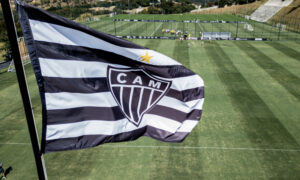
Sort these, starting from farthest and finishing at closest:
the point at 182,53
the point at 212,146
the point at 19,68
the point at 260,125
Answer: the point at 182,53 → the point at 260,125 → the point at 212,146 → the point at 19,68

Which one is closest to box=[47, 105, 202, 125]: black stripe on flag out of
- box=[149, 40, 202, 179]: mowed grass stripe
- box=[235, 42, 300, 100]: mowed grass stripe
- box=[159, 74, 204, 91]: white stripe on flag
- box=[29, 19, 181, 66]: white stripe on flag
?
box=[159, 74, 204, 91]: white stripe on flag

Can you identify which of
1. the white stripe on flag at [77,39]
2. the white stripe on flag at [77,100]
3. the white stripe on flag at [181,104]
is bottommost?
the white stripe on flag at [181,104]

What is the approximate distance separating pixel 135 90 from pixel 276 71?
22569mm

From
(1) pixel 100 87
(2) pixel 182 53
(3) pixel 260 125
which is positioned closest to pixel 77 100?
(1) pixel 100 87

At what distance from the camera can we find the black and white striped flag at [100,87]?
16.1 feet

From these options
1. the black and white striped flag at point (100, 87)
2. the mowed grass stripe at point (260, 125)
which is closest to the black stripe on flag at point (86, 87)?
the black and white striped flag at point (100, 87)

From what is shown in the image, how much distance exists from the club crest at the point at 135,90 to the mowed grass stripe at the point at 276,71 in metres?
16.3

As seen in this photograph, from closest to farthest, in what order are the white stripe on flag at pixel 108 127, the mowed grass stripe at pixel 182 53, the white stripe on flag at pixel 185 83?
the white stripe on flag at pixel 108 127 → the white stripe on flag at pixel 185 83 → the mowed grass stripe at pixel 182 53

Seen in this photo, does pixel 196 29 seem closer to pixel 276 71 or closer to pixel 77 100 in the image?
pixel 276 71

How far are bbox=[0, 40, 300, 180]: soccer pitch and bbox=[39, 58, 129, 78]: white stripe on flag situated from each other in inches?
258

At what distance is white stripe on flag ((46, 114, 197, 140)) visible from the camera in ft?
16.7

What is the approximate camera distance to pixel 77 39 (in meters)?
5.26

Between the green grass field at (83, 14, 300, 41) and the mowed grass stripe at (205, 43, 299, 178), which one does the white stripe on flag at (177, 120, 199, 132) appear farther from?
the green grass field at (83, 14, 300, 41)

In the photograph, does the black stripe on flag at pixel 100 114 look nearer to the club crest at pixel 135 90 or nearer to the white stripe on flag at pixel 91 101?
the white stripe on flag at pixel 91 101
